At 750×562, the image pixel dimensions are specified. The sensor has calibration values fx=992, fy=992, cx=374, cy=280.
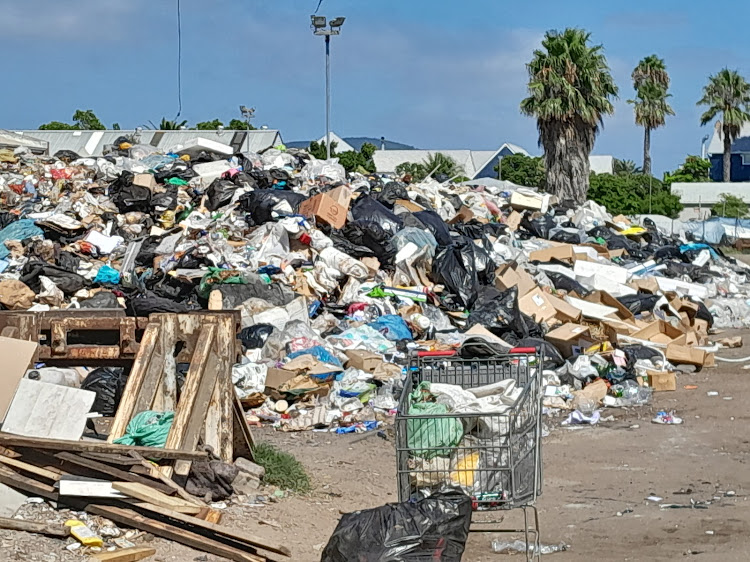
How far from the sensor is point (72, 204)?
14.9 meters

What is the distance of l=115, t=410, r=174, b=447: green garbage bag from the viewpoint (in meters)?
5.68

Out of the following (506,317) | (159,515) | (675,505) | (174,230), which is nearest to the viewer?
(159,515)

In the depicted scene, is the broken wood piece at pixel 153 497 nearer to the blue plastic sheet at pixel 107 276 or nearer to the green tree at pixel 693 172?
the blue plastic sheet at pixel 107 276

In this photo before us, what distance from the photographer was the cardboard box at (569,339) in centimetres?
1050

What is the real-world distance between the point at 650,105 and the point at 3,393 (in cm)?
4998

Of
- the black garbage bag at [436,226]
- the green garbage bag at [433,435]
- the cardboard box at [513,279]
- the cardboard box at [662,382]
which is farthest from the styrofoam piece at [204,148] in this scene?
the green garbage bag at [433,435]

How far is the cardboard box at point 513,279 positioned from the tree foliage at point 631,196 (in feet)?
100

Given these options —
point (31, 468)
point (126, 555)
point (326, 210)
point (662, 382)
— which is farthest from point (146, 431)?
point (326, 210)

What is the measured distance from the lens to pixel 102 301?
455 inches

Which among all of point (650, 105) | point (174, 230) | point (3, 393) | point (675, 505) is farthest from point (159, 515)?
point (650, 105)

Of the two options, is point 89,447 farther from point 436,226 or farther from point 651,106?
point 651,106

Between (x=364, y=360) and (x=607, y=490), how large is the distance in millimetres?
3352

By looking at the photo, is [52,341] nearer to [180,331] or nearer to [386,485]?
[180,331]

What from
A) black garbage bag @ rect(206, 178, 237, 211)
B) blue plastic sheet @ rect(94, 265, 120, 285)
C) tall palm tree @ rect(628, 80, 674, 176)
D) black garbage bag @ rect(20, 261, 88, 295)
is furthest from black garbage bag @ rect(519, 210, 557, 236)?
tall palm tree @ rect(628, 80, 674, 176)
